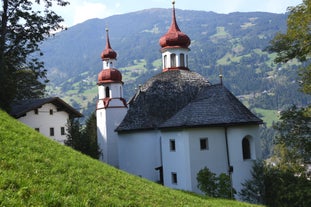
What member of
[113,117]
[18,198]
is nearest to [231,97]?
[113,117]

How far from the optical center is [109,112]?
1286 inches

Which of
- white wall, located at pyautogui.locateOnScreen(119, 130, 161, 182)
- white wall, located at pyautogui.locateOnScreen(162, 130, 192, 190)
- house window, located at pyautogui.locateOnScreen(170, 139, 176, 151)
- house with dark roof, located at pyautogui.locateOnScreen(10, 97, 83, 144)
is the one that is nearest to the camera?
white wall, located at pyautogui.locateOnScreen(162, 130, 192, 190)

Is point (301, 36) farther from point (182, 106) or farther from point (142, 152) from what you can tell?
point (142, 152)

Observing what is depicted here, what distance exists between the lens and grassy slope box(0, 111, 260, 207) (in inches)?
268

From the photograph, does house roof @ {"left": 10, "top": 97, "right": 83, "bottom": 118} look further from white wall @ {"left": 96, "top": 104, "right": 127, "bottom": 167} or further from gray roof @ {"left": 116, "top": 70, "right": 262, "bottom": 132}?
gray roof @ {"left": 116, "top": 70, "right": 262, "bottom": 132}

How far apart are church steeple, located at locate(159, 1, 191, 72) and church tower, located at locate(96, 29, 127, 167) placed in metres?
4.91

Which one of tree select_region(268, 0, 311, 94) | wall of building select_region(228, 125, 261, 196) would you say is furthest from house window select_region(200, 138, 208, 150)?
tree select_region(268, 0, 311, 94)

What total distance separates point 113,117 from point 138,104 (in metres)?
4.68

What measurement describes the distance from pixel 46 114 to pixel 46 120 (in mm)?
574

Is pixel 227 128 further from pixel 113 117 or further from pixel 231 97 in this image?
pixel 113 117

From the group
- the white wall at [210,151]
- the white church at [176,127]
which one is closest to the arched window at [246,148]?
the white church at [176,127]

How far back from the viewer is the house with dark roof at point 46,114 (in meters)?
32.2

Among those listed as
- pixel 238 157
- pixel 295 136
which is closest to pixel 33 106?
pixel 238 157

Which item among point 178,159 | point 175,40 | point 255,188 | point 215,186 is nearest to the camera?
point 215,186
